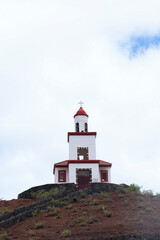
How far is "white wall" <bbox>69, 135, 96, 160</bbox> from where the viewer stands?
4125cm

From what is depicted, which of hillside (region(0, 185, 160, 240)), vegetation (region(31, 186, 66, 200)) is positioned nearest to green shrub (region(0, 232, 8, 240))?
hillside (region(0, 185, 160, 240))

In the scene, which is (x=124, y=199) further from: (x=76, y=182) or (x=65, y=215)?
(x=76, y=182)

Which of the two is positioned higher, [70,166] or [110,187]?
[70,166]

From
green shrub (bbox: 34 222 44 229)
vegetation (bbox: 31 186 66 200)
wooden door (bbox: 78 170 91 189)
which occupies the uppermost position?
wooden door (bbox: 78 170 91 189)

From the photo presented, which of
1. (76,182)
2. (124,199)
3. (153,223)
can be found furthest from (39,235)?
(76,182)

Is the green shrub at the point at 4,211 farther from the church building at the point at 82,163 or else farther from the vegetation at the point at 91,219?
the church building at the point at 82,163

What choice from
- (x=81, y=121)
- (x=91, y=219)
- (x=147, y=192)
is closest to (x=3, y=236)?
(x=91, y=219)

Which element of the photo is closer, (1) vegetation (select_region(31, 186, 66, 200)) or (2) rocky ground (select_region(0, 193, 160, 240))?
(2) rocky ground (select_region(0, 193, 160, 240))

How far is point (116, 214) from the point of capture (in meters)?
26.1

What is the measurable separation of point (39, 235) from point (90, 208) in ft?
19.1

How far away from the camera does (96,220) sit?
81.3 ft

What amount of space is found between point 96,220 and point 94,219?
16cm

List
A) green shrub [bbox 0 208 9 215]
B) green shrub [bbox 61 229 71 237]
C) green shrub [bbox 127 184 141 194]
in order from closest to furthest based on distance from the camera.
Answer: green shrub [bbox 61 229 71 237] < green shrub [bbox 0 208 9 215] < green shrub [bbox 127 184 141 194]

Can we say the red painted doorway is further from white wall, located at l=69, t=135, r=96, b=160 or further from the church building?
white wall, located at l=69, t=135, r=96, b=160
